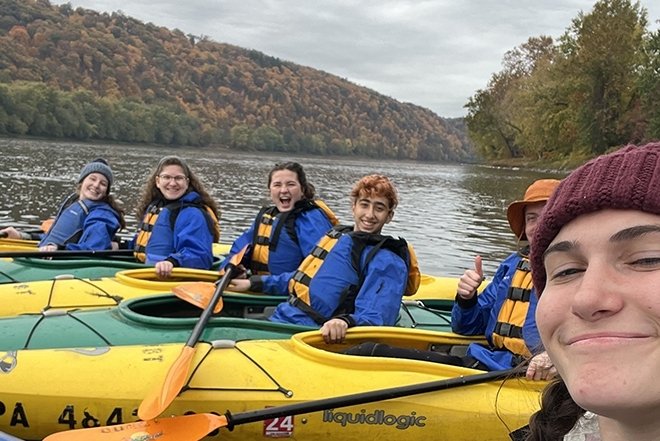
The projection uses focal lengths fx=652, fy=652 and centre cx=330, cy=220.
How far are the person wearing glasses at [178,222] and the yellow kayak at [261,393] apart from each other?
78.5 inches

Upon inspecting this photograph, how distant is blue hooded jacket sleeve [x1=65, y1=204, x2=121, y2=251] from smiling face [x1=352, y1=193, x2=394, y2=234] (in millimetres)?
3129

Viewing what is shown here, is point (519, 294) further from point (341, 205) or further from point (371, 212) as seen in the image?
point (341, 205)

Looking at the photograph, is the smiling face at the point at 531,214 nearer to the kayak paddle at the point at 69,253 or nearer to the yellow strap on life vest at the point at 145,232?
the yellow strap on life vest at the point at 145,232

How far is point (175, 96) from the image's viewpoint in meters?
78.2

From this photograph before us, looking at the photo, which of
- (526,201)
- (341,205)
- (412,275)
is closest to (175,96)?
(341,205)

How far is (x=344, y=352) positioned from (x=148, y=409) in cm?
126

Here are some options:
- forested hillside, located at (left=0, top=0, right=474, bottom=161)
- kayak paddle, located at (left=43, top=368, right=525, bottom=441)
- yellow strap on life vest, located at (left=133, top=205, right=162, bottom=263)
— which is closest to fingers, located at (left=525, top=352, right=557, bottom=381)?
kayak paddle, located at (left=43, top=368, right=525, bottom=441)

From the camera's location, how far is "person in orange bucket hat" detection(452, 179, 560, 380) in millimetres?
3309

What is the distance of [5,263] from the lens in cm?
552

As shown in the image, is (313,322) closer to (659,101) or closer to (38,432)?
(38,432)

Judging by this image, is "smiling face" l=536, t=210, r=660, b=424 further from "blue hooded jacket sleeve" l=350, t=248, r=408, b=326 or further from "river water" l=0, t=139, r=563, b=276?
"river water" l=0, t=139, r=563, b=276

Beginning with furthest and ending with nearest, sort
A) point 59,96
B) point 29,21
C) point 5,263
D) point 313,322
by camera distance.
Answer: point 29,21 < point 59,96 < point 5,263 < point 313,322

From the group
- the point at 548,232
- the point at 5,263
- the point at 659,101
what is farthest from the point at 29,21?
the point at 548,232

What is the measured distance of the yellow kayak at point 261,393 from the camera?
3.29 metres
